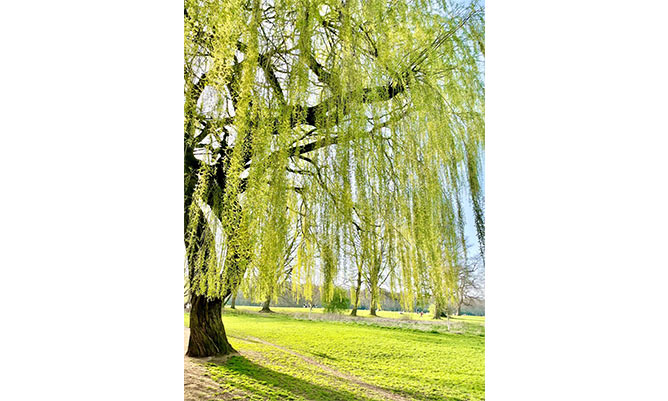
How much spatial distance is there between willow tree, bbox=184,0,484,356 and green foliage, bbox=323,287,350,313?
0.27 ft

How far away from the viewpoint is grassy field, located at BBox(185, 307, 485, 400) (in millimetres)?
2732

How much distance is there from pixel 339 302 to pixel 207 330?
2.62ft

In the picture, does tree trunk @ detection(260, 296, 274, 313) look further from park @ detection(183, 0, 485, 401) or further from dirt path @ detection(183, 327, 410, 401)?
dirt path @ detection(183, 327, 410, 401)

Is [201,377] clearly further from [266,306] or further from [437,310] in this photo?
[437,310]

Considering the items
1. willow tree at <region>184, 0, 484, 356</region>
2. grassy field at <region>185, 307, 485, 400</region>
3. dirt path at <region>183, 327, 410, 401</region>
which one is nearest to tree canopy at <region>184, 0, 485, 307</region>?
willow tree at <region>184, 0, 484, 356</region>

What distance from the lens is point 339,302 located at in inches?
110

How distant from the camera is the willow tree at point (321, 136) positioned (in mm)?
2805

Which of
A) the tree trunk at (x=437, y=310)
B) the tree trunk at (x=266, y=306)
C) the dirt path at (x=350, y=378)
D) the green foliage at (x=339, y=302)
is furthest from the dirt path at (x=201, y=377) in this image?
the tree trunk at (x=437, y=310)

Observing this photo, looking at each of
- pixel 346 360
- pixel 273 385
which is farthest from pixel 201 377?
pixel 346 360

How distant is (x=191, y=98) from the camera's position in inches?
118
